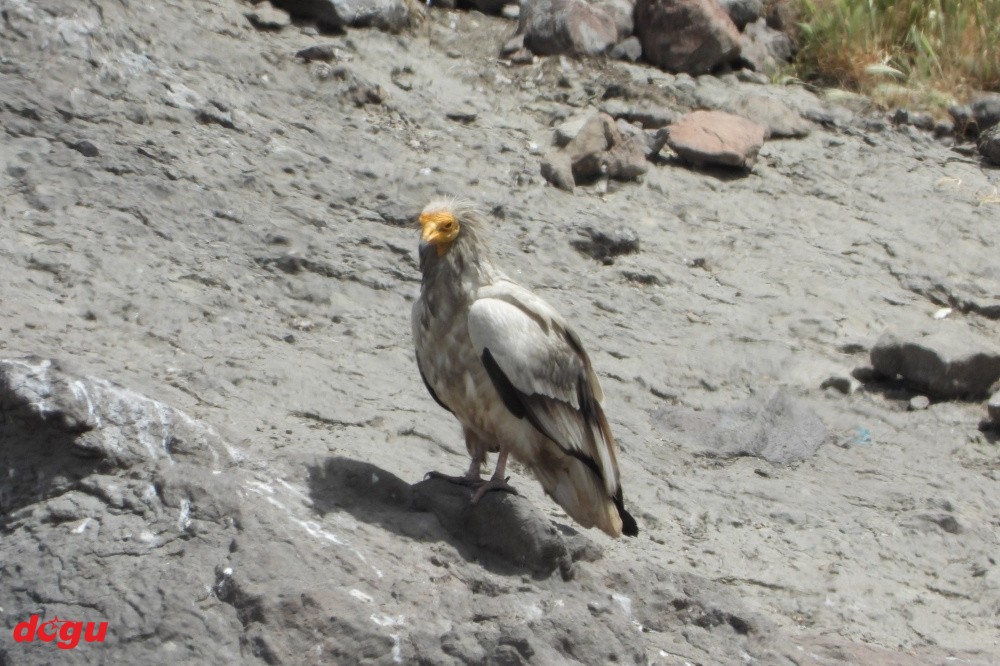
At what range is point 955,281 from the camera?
27.4 ft

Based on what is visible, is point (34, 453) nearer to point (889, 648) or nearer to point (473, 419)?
point (473, 419)

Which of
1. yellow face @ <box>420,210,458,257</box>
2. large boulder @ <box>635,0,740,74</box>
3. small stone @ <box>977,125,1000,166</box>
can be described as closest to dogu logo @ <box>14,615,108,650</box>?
yellow face @ <box>420,210,458,257</box>

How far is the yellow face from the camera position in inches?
187

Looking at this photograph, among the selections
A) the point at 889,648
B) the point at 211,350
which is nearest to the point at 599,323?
the point at 211,350

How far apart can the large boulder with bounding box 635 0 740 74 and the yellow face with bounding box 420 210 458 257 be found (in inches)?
215

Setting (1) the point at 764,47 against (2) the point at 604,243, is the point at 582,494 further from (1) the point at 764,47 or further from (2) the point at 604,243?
(1) the point at 764,47

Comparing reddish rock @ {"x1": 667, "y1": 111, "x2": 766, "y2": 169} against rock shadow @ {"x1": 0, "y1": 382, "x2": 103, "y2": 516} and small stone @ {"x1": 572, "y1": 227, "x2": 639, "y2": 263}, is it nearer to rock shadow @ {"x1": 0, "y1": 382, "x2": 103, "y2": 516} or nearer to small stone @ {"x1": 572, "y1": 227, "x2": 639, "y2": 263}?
small stone @ {"x1": 572, "y1": 227, "x2": 639, "y2": 263}

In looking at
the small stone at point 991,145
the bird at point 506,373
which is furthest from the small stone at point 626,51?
the bird at point 506,373

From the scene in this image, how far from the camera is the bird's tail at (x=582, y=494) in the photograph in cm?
489

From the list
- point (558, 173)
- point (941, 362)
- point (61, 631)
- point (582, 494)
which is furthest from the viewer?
point (558, 173)

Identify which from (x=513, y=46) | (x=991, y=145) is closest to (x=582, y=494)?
(x=513, y=46)

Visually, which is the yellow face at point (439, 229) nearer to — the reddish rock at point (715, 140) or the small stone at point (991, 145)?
the reddish rock at point (715, 140)

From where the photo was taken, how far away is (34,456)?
13.5ft

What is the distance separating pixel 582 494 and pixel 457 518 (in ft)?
2.04
